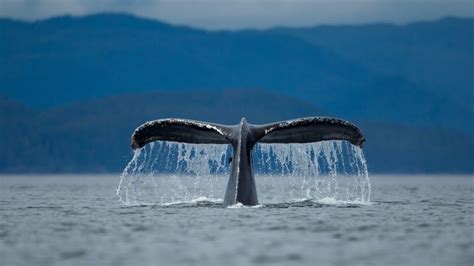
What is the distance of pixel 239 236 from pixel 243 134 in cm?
446

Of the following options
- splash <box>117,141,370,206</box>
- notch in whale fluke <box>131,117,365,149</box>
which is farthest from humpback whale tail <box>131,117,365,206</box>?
splash <box>117,141,370,206</box>

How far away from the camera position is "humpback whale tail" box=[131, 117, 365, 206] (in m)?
19.1

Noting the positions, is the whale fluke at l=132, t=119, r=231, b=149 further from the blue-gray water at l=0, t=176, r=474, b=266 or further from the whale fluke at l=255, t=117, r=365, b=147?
the blue-gray water at l=0, t=176, r=474, b=266

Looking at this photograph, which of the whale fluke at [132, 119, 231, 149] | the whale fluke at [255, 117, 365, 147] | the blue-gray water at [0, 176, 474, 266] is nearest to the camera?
the blue-gray water at [0, 176, 474, 266]

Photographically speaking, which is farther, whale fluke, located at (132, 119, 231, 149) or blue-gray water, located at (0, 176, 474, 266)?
whale fluke, located at (132, 119, 231, 149)

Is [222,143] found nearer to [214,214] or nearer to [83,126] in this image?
[214,214]

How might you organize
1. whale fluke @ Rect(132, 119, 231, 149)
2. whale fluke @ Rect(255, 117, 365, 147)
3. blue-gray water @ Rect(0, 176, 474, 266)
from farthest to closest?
whale fluke @ Rect(132, 119, 231, 149)
whale fluke @ Rect(255, 117, 365, 147)
blue-gray water @ Rect(0, 176, 474, 266)

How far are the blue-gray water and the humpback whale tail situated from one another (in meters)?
0.69

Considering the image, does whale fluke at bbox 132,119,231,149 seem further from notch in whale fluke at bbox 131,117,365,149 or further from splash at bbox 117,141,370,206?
splash at bbox 117,141,370,206

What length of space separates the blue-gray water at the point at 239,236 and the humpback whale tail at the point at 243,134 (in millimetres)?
689

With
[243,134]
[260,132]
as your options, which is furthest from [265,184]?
[260,132]

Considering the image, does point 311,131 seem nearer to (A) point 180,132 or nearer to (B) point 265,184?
(A) point 180,132

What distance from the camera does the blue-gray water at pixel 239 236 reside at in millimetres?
13305

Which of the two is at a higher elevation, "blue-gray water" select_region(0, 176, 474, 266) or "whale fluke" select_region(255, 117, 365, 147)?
"whale fluke" select_region(255, 117, 365, 147)
